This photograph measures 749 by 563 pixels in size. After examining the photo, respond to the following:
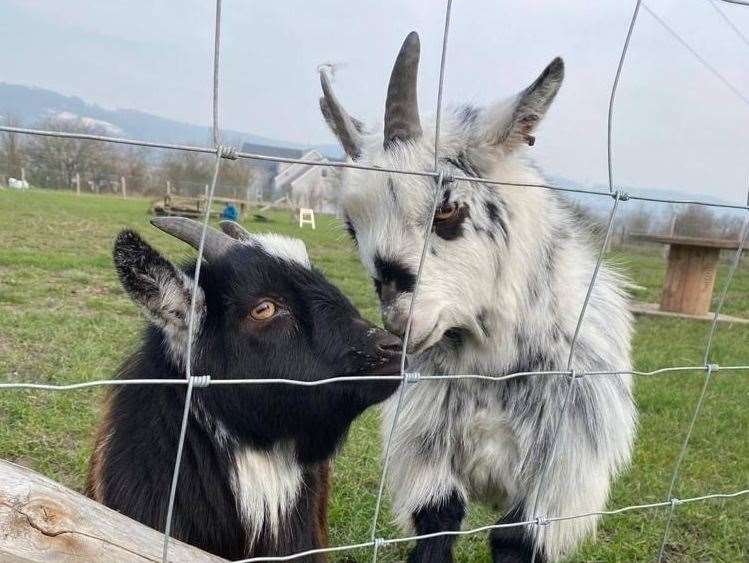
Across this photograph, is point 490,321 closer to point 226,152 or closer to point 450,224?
point 450,224

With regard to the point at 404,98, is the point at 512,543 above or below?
below

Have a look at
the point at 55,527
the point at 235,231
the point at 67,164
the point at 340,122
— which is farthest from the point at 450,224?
the point at 67,164

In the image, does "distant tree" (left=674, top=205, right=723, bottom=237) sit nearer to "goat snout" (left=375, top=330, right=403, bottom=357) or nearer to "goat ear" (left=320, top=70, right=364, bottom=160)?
"goat ear" (left=320, top=70, right=364, bottom=160)

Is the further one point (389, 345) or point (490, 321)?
point (490, 321)

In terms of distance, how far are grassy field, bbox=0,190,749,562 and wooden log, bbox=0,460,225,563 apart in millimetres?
1350

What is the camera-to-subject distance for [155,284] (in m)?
1.56

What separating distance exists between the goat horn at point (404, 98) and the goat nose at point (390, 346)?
1.84 feet

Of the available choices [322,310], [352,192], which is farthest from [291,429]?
[352,192]

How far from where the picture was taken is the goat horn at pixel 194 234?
1.76m

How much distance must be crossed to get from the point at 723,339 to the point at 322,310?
698 centimetres

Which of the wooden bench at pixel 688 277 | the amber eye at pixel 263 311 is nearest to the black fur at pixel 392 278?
the amber eye at pixel 263 311

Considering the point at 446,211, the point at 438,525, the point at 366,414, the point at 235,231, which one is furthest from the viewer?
the point at 366,414

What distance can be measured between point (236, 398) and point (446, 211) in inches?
29.3

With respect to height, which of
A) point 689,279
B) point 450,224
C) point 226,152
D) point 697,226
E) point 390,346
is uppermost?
point 226,152
